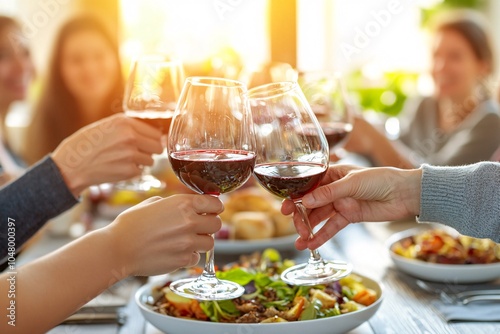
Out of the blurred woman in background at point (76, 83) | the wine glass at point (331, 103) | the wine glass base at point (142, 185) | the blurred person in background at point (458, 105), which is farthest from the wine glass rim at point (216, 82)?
the blurred woman in background at point (76, 83)

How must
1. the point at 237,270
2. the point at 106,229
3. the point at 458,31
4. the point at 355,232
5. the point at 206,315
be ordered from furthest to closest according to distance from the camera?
the point at 458,31 < the point at 355,232 < the point at 237,270 < the point at 206,315 < the point at 106,229

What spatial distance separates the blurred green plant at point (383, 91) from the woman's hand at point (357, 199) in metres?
3.84

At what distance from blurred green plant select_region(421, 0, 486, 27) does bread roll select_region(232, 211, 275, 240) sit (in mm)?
4326

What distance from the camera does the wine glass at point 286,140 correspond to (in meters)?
1.08

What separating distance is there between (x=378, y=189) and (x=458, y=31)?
234cm

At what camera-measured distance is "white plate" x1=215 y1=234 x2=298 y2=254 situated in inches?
68.4

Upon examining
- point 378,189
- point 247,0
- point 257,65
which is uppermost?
point 247,0

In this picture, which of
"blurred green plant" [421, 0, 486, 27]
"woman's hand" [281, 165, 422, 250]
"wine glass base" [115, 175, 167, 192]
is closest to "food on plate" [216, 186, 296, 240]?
"wine glass base" [115, 175, 167, 192]

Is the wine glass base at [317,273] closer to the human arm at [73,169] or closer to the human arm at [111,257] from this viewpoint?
the human arm at [111,257]

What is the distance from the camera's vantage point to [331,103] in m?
1.77

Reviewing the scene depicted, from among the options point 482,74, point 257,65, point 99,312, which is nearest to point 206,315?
point 99,312

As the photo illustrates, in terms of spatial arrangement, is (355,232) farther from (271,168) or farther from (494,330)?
(271,168)

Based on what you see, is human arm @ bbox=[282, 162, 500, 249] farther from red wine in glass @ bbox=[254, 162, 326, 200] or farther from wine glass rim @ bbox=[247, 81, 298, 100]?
wine glass rim @ bbox=[247, 81, 298, 100]

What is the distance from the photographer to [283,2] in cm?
488
